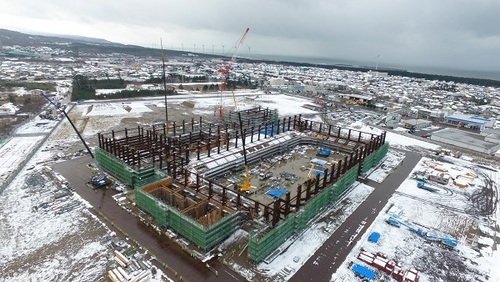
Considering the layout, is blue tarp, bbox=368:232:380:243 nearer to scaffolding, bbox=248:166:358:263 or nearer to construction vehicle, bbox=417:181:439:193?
scaffolding, bbox=248:166:358:263

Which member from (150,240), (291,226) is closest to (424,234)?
(291,226)

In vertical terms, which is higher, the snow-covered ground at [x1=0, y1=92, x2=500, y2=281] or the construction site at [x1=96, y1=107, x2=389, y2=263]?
the construction site at [x1=96, y1=107, x2=389, y2=263]

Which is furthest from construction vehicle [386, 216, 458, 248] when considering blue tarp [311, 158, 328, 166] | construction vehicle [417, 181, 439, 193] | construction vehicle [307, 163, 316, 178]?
blue tarp [311, 158, 328, 166]

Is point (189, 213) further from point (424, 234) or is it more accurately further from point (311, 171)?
point (424, 234)

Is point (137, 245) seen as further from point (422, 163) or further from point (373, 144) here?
point (422, 163)

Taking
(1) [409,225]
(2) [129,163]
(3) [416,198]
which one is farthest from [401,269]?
(2) [129,163]

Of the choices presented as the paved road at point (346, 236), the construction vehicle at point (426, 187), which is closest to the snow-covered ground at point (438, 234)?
the construction vehicle at point (426, 187)
